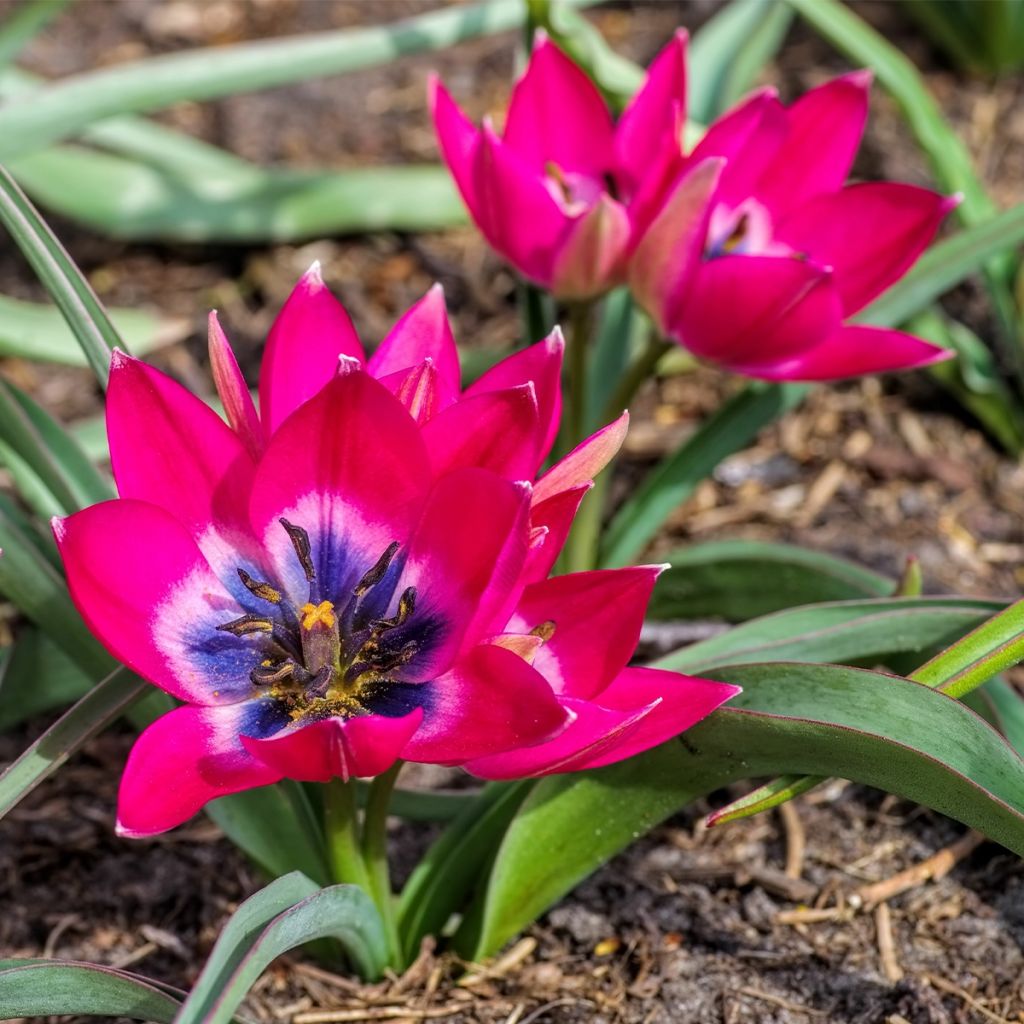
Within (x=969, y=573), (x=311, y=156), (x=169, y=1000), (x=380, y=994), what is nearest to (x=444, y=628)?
(x=169, y=1000)

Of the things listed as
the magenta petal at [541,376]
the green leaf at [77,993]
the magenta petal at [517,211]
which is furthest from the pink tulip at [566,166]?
the green leaf at [77,993]

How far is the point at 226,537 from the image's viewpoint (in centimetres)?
120

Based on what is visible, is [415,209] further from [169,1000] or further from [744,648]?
[169,1000]

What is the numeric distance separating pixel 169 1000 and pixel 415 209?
192cm

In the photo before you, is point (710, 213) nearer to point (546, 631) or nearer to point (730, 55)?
point (546, 631)

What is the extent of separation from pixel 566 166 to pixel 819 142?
1.01ft

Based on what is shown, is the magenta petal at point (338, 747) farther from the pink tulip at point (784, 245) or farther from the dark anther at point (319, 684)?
the pink tulip at point (784, 245)

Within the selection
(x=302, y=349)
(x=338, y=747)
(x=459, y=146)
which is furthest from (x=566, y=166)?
(x=338, y=747)

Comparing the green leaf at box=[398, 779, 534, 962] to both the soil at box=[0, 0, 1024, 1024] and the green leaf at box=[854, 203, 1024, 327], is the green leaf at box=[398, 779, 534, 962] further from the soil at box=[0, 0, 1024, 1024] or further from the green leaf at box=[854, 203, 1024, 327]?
the green leaf at box=[854, 203, 1024, 327]

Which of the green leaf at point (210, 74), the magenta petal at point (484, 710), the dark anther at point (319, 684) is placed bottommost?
the magenta petal at point (484, 710)

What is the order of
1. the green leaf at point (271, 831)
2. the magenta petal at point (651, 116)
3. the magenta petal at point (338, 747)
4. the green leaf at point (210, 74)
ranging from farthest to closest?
the green leaf at point (210, 74)
the magenta petal at point (651, 116)
the green leaf at point (271, 831)
the magenta petal at point (338, 747)

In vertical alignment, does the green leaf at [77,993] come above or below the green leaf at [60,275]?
below

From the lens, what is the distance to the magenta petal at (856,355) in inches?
59.0

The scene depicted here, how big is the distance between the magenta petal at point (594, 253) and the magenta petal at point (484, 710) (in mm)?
596
